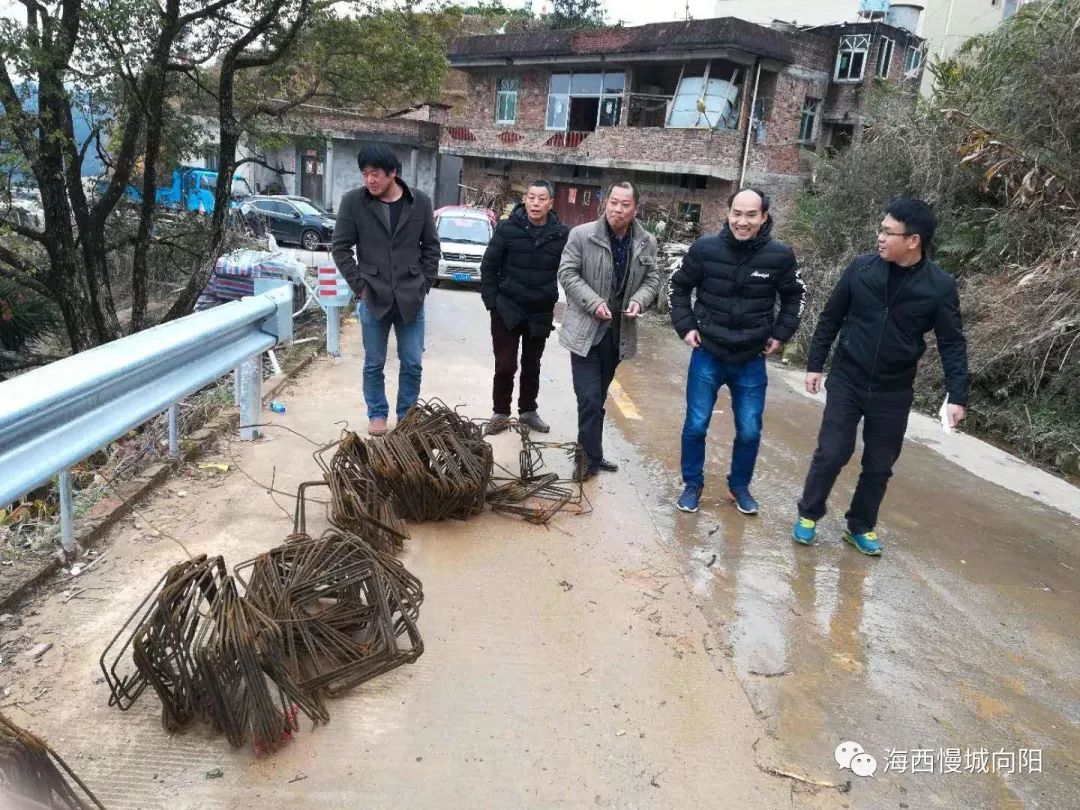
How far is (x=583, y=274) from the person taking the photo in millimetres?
4773

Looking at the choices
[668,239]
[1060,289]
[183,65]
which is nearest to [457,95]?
[668,239]

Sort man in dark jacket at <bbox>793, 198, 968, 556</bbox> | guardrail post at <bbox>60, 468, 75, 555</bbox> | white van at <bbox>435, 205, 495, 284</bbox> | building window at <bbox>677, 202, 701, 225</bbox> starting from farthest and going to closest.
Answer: building window at <bbox>677, 202, 701, 225</bbox>
white van at <bbox>435, 205, 495, 284</bbox>
man in dark jacket at <bbox>793, 198, 968, 556</bbox>
guardrail post at <bbox>60, 468, 75, 555</bbox>

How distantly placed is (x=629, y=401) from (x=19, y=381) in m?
5.12

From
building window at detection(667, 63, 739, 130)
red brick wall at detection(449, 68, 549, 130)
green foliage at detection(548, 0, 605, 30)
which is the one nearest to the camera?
building window at detection(667, 63, 739, 130)

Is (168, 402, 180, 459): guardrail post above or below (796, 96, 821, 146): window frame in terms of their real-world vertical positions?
below

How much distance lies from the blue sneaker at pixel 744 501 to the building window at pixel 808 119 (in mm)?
23604

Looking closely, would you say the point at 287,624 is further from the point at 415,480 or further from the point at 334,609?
the point at 415,480

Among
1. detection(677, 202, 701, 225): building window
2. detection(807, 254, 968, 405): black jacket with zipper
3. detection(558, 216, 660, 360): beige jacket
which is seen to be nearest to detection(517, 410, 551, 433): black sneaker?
detection(558, 216, 660, 360): beige jacket

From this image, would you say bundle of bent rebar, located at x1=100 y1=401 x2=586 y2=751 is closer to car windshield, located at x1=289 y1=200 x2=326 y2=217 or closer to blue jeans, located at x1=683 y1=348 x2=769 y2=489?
blue jeans, located at x1=683 y1=348 x2=769 y2=489

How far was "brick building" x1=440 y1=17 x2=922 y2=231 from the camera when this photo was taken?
76.8 feet

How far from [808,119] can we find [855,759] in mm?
26618

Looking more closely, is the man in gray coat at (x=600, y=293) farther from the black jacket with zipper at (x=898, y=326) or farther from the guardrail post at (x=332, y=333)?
the guardrail post at (x=332, y=333)

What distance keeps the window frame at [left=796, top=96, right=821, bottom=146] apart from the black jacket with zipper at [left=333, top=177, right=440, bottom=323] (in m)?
23.2

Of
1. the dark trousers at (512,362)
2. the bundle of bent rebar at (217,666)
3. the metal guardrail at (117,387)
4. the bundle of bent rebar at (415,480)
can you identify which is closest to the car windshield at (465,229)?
the dark trousers at (512,362)
